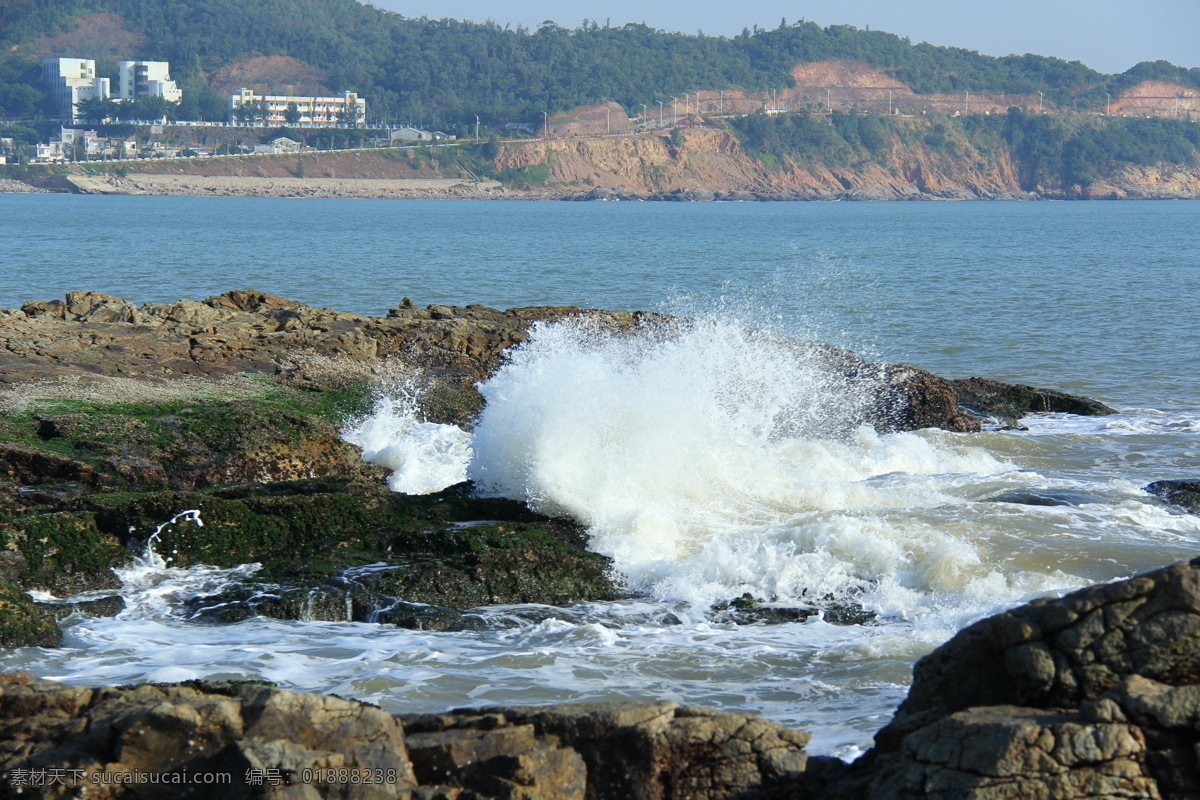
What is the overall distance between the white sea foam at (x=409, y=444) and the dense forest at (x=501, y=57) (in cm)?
15017

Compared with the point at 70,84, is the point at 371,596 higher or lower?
lower

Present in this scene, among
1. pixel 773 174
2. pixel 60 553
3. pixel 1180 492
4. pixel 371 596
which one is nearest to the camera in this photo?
pixel 371 596

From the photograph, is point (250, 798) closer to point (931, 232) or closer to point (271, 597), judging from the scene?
point (271, 597)

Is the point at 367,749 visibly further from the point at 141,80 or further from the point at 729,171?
the point at 141,80

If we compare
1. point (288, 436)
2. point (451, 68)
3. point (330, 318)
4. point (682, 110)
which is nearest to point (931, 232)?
point (330, 318)

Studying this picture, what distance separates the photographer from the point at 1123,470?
11.9 metres

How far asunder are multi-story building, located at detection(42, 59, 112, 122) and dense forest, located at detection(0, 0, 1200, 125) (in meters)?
3.90

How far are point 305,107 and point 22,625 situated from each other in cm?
16065

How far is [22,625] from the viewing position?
632 cm

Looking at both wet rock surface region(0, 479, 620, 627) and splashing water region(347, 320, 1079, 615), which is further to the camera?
splashing water region(347, 320, 1079, 615)

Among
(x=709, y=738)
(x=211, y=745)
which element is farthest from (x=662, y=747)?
(x=211, y=745)

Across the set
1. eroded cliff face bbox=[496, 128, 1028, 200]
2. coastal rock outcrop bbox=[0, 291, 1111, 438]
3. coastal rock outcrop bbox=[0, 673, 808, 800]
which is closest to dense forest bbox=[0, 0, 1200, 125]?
eroded cliff face bbox=[496, 128, 1028, 200]

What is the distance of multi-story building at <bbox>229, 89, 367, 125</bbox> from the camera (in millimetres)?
150125

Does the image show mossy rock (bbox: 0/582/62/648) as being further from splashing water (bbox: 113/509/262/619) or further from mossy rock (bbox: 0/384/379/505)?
mossy rock (bbox: 0/384/379/505)
